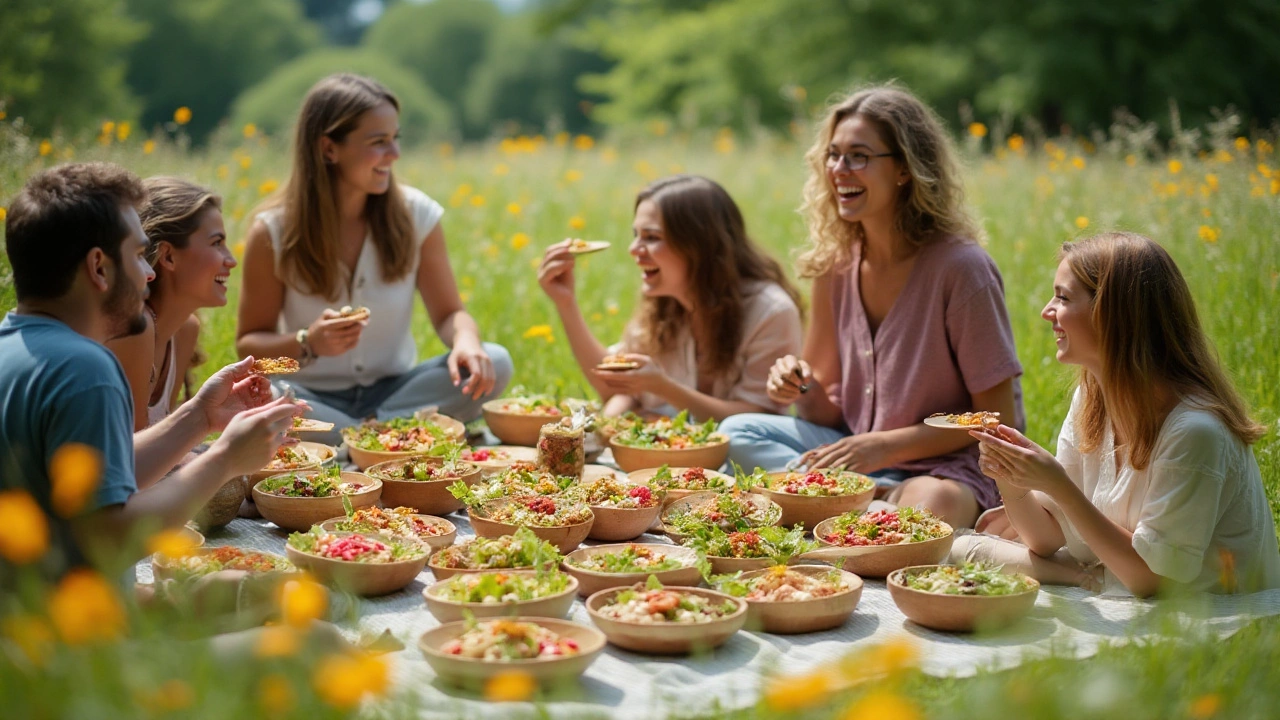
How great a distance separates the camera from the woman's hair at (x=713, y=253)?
5652mm

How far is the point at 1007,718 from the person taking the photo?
1.95 m

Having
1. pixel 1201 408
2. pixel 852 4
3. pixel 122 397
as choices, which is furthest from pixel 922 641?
pixel 852 4

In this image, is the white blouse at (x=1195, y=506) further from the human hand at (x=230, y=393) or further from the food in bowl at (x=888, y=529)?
the human hand at (x=230, y=393)

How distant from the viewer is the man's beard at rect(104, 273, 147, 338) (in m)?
2.94

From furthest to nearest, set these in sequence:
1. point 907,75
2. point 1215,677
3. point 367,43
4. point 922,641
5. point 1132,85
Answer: point 367,43 < point 907,75 < point 1132,85 < point 922,641 < point 1215,677

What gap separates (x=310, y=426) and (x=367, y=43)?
79.1m

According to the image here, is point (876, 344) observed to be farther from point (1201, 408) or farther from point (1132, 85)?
point (1132, 85)

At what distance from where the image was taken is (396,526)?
13.1 feet

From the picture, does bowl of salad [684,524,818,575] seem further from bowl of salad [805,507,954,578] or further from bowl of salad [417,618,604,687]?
bowl of salad [417,618,604,687]

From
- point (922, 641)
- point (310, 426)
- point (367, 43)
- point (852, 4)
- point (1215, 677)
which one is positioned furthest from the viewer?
point (367, 43)

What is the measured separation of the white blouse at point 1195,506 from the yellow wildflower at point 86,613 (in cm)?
289

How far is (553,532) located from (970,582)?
4.49 ft

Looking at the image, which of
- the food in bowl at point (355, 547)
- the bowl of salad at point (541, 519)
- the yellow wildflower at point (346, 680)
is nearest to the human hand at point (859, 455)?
the bowl of salad at point (541, 519)

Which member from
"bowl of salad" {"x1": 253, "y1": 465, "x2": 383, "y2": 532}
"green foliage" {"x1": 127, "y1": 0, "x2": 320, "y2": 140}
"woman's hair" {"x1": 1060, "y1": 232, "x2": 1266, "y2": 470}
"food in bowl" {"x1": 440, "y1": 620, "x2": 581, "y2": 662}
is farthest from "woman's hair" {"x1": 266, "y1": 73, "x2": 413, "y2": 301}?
"green foliage" {"x1": 127, "y1": 0, "x2": 320, "y2": 140}
